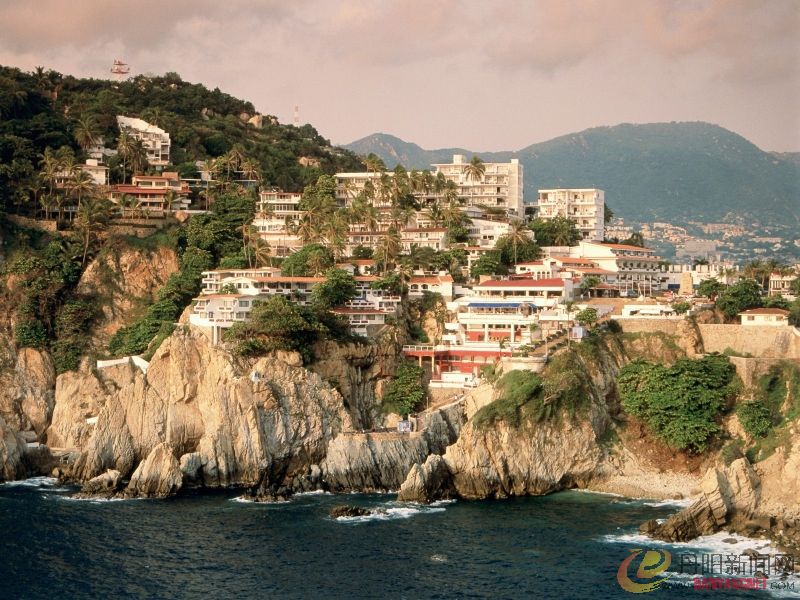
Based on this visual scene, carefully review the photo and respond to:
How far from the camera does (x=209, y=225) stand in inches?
3452

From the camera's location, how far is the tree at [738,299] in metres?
77.7

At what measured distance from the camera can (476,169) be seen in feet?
351

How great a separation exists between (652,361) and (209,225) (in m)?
39.5

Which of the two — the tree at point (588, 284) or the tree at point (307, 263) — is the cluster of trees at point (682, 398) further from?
the tree at point (307, 263)

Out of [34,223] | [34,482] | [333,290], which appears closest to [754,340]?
[333,290]

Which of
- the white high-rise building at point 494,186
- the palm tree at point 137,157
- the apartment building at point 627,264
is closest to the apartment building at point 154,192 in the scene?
the palm tree at point 137,157

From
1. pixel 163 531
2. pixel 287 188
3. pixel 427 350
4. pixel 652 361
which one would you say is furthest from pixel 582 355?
pixel 287 188

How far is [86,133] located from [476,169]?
3940 centimetres

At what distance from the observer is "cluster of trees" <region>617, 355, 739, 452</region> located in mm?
61969

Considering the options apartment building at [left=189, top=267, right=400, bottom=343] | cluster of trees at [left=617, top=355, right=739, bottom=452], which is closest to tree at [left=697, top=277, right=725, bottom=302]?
cluster of trees at [left=617, top=355, right=739, bottom=452]

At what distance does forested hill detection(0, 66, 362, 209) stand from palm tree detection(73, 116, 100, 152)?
2.61 ft

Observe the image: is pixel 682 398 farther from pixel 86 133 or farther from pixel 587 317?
pixel 86 133

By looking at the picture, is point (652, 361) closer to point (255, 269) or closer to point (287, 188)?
point (255, 269)

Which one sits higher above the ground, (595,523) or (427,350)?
(427,350)
